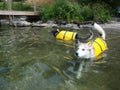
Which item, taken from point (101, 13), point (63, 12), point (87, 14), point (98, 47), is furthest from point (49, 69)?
point (101, 13)

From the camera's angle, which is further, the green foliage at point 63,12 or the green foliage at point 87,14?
the green foliage at point 87,14

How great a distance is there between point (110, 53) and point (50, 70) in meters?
3.15

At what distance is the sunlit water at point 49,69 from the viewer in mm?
6449

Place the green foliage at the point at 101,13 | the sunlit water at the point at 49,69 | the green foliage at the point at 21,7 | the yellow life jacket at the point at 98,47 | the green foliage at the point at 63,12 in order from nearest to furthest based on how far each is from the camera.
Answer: the sunlit water at the point at 49,69, the yellow life jacket at the point at 98,47, the green foliage at the point at 63,12, the green foliage at the point at 101,13, the green foliage at the point at 21,7

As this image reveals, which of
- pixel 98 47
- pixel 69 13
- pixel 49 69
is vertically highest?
pixel 69 13

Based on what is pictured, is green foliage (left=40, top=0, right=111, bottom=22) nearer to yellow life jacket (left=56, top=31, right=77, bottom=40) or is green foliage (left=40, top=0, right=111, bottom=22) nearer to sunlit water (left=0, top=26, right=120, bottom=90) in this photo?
yellow life jacket (left=56, top=31, right=77, bottom=40)

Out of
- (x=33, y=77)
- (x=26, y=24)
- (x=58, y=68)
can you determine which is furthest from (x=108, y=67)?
(x=26, y=24)

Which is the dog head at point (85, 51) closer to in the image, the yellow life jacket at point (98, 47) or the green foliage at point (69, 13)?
the yellow life jacket at point (98, 47)

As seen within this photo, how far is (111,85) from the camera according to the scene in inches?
256

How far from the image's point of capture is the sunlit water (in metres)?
6.45

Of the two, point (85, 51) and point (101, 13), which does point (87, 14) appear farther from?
point (85, 51)

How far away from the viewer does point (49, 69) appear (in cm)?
777

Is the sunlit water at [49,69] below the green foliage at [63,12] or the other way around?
below

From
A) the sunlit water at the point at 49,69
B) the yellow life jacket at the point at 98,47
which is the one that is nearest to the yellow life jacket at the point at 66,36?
the sunlit water at the point at 49,69
